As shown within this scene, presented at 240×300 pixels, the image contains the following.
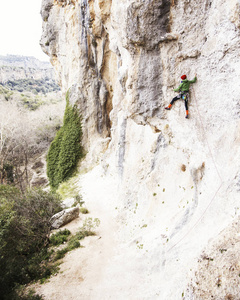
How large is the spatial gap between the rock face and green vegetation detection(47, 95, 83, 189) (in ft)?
26.0

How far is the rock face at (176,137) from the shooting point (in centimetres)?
559

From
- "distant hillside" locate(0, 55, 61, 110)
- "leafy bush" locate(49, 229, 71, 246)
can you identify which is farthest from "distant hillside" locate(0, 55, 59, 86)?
"leafy bush" locate(49, 229, 71, 246)

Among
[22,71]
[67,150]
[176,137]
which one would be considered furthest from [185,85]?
[22,71]

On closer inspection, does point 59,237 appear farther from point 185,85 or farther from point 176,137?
point 185,85

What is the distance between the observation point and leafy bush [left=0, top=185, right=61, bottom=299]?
6.10 m

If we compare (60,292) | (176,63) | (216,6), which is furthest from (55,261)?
(216,6)

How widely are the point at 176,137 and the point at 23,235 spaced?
8.29 metres

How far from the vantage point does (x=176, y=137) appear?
330 inches

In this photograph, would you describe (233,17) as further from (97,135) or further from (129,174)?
(97,135)

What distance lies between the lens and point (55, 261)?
321 inches

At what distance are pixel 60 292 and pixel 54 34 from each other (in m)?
25.4

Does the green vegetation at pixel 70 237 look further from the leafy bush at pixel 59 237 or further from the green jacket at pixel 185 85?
the green jacket at pixel 185 85

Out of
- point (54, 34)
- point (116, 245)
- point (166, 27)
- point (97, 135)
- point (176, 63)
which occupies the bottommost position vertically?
point (116, 245)

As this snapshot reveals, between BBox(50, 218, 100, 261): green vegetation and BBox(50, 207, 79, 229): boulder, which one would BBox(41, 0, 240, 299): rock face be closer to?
BBox(50, 218, 100, 261): green vegetation
